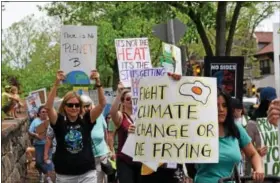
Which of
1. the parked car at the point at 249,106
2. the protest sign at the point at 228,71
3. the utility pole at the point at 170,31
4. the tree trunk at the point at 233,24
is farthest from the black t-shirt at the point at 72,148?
the tree trunk at the point at 233,24

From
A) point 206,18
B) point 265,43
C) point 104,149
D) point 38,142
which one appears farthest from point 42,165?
point 265,43

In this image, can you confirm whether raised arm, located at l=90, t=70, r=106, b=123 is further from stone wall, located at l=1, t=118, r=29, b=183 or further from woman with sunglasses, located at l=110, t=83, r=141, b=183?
stone wall, located at l=1, t=118, r=29, b=183

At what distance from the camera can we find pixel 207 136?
512 cm

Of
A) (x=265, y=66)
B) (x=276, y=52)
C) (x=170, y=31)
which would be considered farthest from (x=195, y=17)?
(x=265, y=66)

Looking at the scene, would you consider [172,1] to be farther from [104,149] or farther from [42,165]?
[104,149]

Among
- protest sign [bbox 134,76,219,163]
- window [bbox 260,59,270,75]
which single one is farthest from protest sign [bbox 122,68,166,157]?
window [bbox 260,59,270,75]

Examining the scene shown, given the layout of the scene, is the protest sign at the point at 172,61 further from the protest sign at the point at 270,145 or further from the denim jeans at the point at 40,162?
the denim jeans at the point at 40,162

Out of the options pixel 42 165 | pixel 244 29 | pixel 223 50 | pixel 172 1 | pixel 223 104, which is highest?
pixel 244 29

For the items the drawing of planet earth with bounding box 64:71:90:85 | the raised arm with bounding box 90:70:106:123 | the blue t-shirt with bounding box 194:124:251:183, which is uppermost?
the drawing of planet earth with bounding box 64:71:90:85

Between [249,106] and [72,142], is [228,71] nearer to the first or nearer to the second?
[72,142]

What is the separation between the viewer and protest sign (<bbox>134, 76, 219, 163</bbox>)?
5137mm

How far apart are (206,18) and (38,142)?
27.0 ft

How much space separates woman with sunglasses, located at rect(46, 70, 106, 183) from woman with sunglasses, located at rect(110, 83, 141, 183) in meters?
0.49

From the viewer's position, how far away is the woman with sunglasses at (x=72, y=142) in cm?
686
